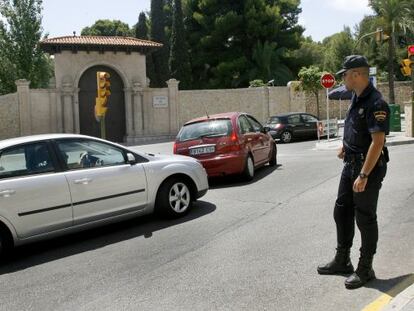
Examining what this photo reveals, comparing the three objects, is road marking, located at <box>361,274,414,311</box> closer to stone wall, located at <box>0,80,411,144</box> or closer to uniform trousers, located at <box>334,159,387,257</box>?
uniform trousers, located at <box>334,159,387,257</box>

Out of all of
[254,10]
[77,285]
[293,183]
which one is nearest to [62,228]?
[77,285]

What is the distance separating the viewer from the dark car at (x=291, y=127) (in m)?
24.5

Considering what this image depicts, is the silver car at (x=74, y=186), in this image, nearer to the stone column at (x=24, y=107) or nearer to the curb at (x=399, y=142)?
the curb at (x=399, y=142)

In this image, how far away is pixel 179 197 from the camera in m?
7.83

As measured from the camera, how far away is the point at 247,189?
10.1 metres

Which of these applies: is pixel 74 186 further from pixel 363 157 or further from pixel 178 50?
pixel 178 50

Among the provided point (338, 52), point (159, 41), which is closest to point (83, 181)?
point (159, 41)

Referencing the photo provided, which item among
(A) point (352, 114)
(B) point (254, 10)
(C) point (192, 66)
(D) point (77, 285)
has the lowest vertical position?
(D) point (77, 285)

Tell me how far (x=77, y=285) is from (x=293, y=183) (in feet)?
20.3

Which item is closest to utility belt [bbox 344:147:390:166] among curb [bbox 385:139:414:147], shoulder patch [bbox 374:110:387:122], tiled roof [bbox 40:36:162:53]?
shoulder patch [bbox 374:110:387:122]

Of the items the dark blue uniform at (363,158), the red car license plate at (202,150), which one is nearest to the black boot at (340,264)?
the dark blue uniform at (363,158)

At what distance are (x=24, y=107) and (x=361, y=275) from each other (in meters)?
27.5

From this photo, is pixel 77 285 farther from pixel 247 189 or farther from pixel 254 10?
pixel 254 10

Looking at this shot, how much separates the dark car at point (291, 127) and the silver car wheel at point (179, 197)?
16.7m
